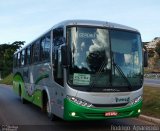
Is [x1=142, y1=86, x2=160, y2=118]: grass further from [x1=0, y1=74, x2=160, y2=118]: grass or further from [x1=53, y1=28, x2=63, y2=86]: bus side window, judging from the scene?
[x1=53, y1=28, x2=63, y2=86]: bus side window

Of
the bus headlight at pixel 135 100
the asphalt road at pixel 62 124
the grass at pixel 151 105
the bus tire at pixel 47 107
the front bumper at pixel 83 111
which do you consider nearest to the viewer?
the front bumper at pixel 83 111

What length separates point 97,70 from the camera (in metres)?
10.0

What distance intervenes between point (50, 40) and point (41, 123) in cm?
274

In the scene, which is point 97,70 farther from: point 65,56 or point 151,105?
point 151,105

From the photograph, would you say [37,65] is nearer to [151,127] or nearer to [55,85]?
[55,85]

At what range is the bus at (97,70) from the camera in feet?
32.6

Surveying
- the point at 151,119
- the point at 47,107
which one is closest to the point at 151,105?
the point at 151,119

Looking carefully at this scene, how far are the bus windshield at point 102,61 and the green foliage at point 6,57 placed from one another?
3594 inches

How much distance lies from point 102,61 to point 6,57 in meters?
96.4

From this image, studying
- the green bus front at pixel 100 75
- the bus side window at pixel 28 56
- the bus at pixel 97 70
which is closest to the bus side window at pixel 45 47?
the bus at pixel 97 70

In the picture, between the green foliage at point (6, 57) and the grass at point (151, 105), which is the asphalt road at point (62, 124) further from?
the green foliage at point (6, 57)

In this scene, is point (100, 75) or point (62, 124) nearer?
point (100, 75)

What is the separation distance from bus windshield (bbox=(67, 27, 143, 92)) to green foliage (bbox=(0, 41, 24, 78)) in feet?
299

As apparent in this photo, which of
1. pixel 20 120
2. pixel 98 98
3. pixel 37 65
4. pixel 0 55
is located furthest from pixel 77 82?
pixel 0 55
